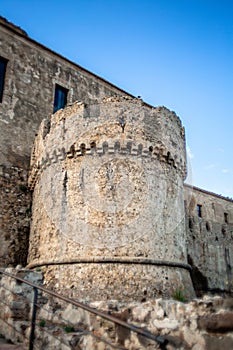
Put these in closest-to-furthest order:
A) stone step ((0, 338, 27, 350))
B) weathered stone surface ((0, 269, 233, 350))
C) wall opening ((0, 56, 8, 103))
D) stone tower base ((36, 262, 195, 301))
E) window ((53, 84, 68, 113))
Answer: weathered stone surface ((0, 269, 233, 350)) < stone step ((0, 338, 27, 350)) < stone tower base ((36, 262, 195, 301)) < wall opening ((0, 56, 8, 103)) < window ((53, 84, 68, 113))

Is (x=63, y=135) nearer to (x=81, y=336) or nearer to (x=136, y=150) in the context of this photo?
(x=136, y=150)

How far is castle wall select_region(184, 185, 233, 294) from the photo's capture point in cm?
1655

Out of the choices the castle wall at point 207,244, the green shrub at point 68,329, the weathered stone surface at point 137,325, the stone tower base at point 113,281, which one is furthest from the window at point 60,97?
the green shrub at point 68,329

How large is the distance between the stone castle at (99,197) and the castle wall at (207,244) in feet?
23.3

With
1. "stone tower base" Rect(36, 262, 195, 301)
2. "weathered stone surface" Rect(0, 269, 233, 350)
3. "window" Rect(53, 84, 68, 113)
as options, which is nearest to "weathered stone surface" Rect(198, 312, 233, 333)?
"weathered stone surface" Rect(0, 269, 233, 350)

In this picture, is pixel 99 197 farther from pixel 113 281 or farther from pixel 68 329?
pixel 68 329

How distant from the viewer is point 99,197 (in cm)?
846

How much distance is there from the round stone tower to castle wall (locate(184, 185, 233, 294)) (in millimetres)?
7735

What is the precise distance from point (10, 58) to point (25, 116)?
2255 mm

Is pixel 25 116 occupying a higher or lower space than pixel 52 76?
lower

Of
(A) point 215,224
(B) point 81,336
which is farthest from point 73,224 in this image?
(A) point 215,224

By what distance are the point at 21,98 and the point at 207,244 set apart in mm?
11640

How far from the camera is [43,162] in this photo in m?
10.0

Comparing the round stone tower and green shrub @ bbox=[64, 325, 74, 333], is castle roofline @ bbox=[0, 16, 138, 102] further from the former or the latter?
green shrub @ bbox=[64, 325, 74, 333]
